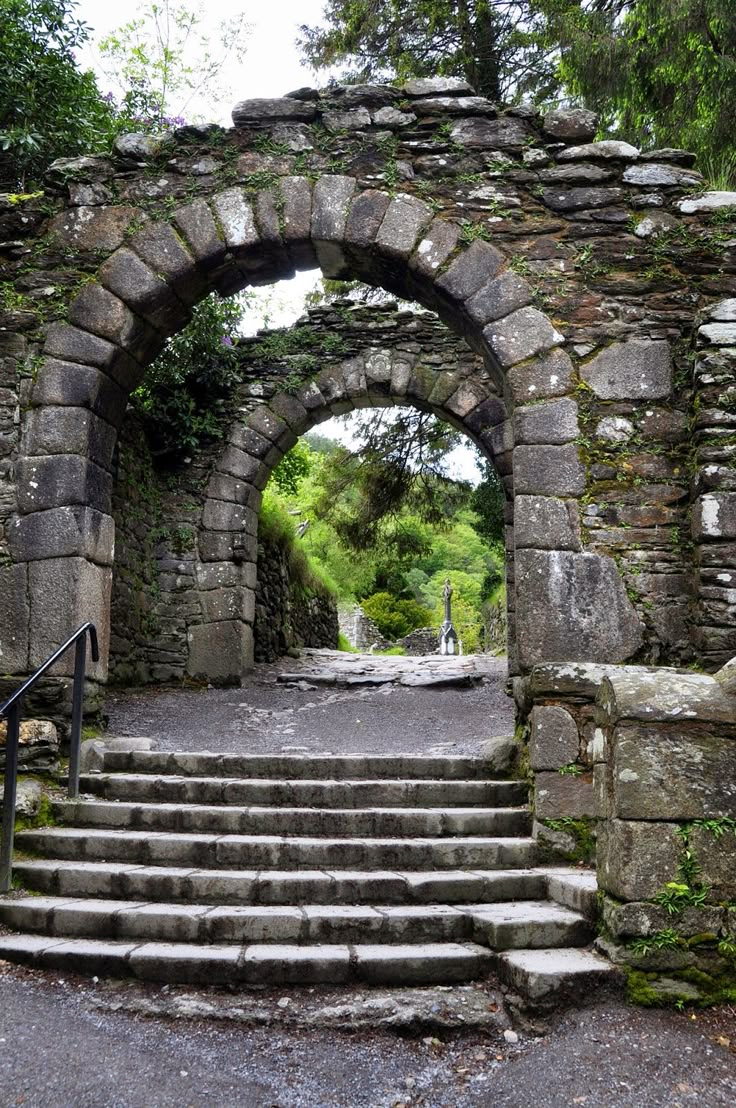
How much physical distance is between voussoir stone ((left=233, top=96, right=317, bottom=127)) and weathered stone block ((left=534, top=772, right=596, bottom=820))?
4108 millimetres

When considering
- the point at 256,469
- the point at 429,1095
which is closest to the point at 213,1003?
the point at 429,1095

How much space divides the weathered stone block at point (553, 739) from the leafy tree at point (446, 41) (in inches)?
356

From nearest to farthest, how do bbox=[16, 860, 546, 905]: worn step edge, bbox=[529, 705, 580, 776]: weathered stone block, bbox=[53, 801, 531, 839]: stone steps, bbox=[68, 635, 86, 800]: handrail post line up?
bbox=[16, 860, 546, 905]: worn step edge, bbox=[53, 801, 531, 839]: stone steps, bbox=[529, 705, 580, 776]: weathered stone block, bbox=[68, 635, 86, 800]: handrail post

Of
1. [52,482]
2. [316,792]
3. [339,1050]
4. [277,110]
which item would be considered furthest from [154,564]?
[339,1050]

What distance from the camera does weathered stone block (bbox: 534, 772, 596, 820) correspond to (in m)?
4.07

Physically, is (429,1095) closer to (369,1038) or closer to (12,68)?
(369,1038)

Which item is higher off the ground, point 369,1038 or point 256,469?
point 256,469

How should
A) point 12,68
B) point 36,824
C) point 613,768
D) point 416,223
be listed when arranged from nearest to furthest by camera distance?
point 613,768 < point 36,824 < point 416,223 < point 12,68

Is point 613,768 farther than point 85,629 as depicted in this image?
No

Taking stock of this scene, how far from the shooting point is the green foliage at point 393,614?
73.6ft

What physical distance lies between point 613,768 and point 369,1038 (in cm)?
119

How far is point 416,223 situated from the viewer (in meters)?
5.04

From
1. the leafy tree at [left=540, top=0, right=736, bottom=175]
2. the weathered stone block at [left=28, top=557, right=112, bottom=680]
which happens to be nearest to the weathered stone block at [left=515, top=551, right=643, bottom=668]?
the weathered stone block at [left=28, top=557, right=112, bottom=680]

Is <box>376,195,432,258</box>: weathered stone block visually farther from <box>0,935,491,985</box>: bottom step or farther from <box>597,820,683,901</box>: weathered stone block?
<box>0,935,491,985</box>: bottom step
